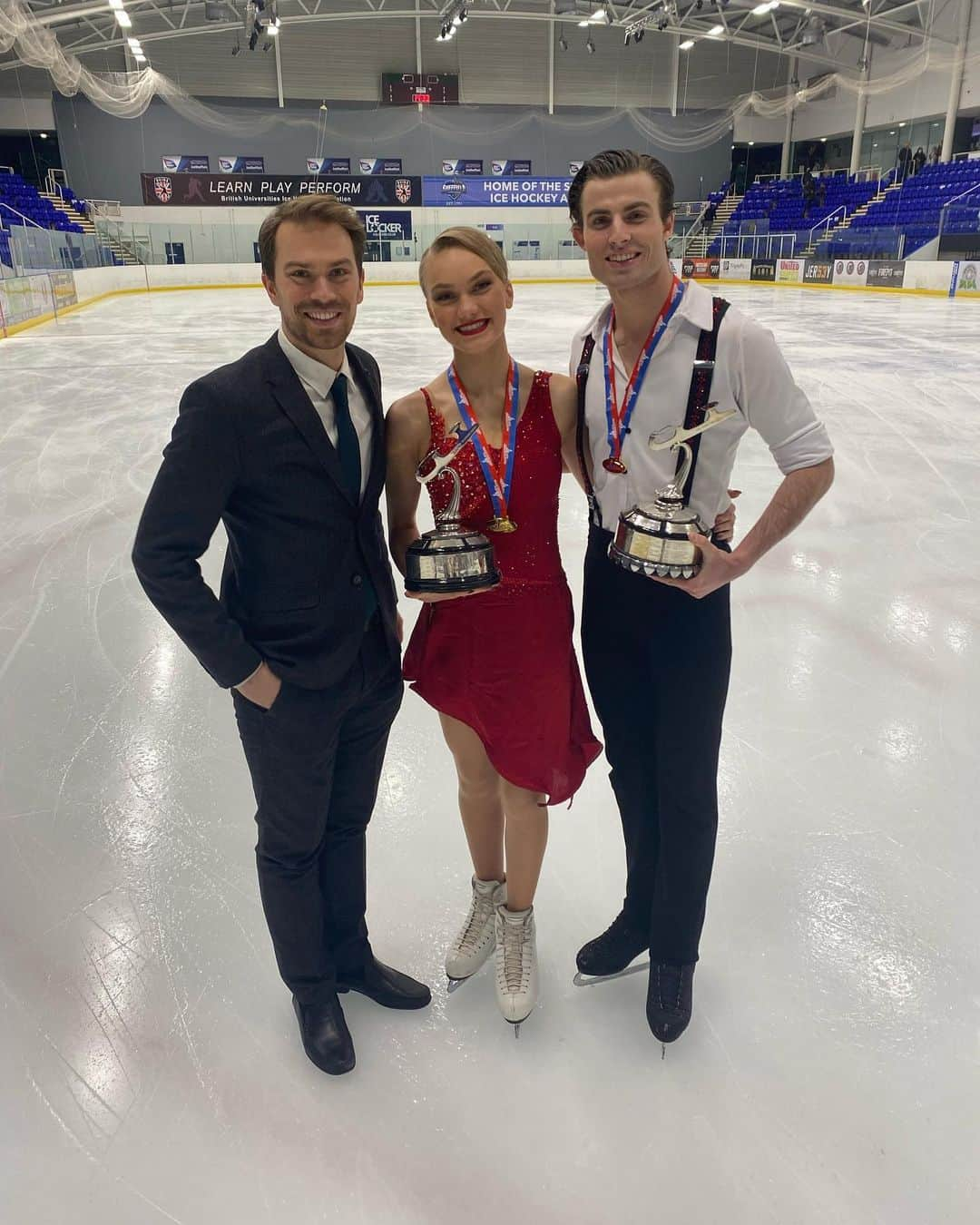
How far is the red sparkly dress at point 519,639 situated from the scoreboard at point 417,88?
31113mm

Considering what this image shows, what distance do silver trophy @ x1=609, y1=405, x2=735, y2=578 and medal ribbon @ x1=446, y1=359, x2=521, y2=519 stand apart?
0.24 metres

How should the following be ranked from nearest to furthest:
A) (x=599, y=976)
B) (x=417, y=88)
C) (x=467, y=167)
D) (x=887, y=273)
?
(x=599, y=976)
(x=887, y=273)
(x=417, y=88)
(x=467, y=167)

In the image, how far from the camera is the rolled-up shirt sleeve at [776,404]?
144 centimetres

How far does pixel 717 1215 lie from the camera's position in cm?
137

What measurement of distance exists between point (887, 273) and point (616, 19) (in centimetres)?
1240

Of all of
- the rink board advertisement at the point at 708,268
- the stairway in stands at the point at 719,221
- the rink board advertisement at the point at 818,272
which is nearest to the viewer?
the rink board advertisement at the point at 818,272

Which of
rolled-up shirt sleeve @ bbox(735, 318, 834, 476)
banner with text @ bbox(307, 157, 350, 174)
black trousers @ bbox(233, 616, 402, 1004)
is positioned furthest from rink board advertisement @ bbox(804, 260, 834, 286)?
black trousers @ bbox(233, 616, 402, 1004)

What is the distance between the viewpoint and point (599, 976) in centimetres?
185

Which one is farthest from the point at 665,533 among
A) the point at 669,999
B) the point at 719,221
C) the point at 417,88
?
the point at 719,221

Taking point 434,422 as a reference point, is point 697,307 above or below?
above

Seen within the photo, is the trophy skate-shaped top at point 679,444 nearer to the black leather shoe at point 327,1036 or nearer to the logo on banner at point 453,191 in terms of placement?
the black leather shoe at point 327,1036

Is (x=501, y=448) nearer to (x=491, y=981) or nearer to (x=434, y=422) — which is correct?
(x=434, y=422)

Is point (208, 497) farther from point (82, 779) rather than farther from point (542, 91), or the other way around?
point (542, 91)

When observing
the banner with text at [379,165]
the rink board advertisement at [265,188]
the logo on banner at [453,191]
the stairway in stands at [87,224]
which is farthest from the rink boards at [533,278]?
the banner with text at [379,165]
